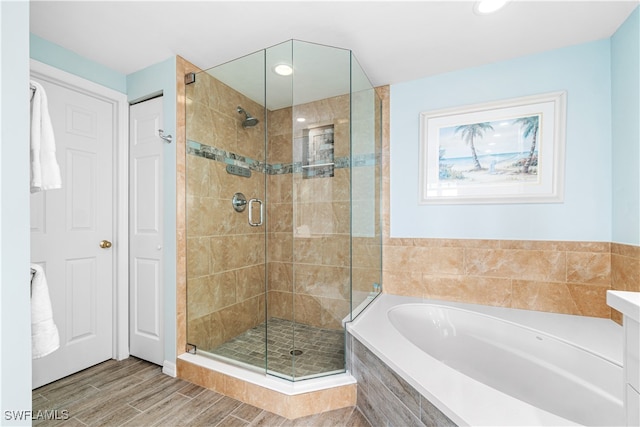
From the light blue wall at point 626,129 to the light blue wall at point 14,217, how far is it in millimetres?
2964

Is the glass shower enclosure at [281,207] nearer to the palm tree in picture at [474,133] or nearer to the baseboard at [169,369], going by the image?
the baseboard at [169,369]

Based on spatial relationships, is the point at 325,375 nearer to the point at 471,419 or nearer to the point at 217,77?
the point at 471,419

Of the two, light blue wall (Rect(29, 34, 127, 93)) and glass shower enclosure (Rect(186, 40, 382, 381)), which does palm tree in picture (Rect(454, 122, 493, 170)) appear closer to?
glass shower enclosure (Rect(186, 40, 382, 381))

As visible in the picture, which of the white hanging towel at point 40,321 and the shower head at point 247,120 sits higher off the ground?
the shower head at point 247,120

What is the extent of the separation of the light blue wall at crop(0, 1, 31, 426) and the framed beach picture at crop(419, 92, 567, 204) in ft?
7.88

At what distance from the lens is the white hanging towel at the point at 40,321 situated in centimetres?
122

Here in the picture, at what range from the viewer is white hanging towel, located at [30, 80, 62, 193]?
1.22 m

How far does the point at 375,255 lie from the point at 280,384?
1.24 metres

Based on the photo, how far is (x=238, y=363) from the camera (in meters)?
Result: 1.98

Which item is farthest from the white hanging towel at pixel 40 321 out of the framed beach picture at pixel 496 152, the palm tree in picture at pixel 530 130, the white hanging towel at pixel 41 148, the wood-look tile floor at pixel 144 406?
the palm tree in picture at pixel 530 130

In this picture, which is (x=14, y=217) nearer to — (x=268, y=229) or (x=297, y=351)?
(x=268, y=229)

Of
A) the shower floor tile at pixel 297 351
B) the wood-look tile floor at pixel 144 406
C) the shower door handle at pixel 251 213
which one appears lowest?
the wood-look tile floor at pixel 144 406

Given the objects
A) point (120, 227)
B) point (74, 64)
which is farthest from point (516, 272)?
point (74, 64)

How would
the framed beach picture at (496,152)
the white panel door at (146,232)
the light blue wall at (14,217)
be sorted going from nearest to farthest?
the light blue wall at (14,217) → the framed beach picture at (496,152) → the white panel door at (146,232)
